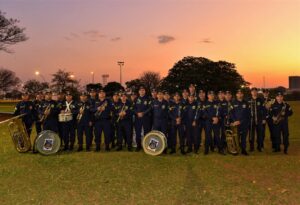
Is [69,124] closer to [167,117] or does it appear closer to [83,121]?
[83,121]

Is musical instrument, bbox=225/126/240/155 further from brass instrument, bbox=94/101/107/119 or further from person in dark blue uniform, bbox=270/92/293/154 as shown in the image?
brass instrument, bbox=94/101/107/119

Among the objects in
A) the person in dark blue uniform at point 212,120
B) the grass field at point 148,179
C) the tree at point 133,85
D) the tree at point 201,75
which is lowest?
the grass field at point 148,179

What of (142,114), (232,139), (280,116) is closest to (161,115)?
(142,114)

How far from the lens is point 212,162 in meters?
10.7

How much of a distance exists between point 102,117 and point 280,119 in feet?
19.6

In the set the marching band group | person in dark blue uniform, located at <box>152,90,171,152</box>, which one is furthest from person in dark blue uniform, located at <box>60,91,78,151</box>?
person in dark blue uniform, located at <box>152,90,171,152</box>

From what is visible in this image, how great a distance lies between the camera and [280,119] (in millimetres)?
12562

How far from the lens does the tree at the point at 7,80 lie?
333 feet

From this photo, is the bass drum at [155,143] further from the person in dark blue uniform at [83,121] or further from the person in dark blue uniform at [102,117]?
the person in dark blue uniform at [83,121]

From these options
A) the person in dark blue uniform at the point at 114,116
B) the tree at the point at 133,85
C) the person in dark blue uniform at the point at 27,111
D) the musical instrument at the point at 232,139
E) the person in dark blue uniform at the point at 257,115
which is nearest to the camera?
the musical instrument at the point at 232,139

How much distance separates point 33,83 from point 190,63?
66.5 metres

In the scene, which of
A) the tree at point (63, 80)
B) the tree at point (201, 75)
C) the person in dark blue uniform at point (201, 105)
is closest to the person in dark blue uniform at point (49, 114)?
the person in dark blue uniform at point (201, 105)

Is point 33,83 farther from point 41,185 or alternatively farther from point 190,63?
point 41,185

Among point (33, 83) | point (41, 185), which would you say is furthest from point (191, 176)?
point (33, 83)
